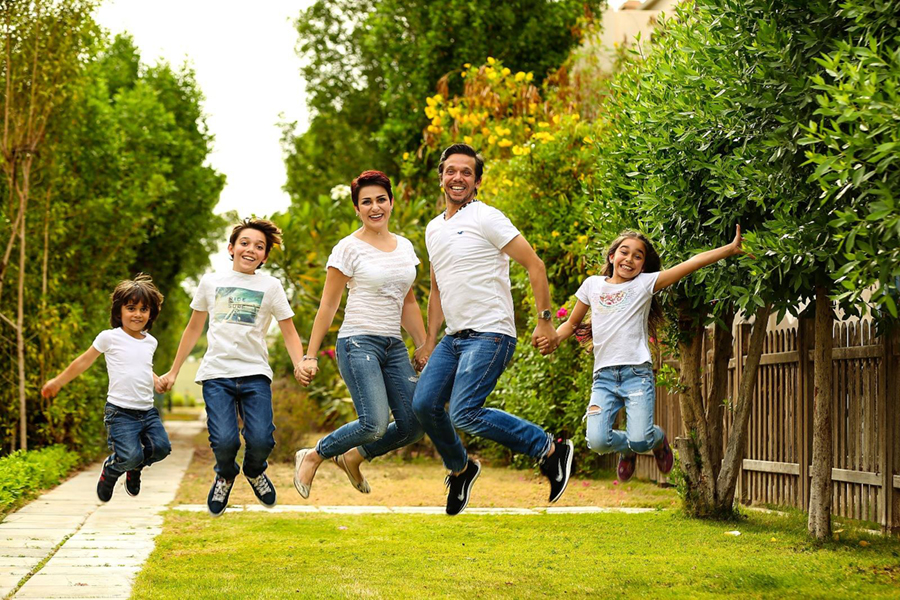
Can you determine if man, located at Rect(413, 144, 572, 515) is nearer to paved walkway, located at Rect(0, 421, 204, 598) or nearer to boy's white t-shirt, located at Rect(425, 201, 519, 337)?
boy's white t-shirt, located at Rect(425, 201, 519, 337)

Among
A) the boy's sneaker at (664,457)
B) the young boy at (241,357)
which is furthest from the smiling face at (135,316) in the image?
the boy's sneaker at (664,457)

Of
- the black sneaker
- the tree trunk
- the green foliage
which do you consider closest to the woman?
the black sneaker

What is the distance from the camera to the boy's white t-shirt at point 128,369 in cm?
727

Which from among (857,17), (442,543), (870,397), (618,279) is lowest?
(442,543)

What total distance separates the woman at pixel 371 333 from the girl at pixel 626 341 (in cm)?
97

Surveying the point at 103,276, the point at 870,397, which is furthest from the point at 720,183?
the point at 103,276

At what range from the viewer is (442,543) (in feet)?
28.1

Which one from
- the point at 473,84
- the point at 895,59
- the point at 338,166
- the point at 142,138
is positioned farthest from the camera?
the point at 338,166

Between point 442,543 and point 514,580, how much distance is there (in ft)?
5.83

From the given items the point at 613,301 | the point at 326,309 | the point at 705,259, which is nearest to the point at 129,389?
the point at 326,309

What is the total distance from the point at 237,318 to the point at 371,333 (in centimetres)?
89

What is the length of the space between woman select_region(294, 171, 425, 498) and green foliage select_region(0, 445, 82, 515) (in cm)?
475

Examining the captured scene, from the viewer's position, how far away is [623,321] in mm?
6461

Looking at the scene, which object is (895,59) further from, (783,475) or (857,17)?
(783,475)
